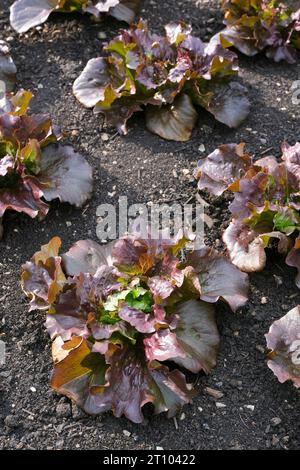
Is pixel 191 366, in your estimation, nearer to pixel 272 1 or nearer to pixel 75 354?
pixel 75 354

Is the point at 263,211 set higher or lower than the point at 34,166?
higher

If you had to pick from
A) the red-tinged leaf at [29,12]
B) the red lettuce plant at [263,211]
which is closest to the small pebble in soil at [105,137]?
the red lettuce plant at [263,211]

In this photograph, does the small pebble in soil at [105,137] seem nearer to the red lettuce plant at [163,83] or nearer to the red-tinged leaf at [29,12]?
the red lettuce plant at [163,83]

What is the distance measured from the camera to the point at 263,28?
4730 mm

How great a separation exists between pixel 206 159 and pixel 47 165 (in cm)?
93

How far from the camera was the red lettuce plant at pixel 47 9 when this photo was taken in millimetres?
4730

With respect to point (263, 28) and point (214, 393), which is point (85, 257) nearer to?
point (214, 393)

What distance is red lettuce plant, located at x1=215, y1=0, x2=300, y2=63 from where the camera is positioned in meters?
4.71

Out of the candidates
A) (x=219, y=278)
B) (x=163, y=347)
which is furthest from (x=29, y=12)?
(x=163, y=347)

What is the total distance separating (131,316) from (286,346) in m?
0.77

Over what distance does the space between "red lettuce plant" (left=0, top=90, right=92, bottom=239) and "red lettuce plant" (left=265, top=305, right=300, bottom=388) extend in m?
1.35

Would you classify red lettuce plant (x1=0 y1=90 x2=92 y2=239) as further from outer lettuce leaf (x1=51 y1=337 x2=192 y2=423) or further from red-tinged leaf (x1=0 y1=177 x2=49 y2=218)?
outer lettuce leaf (x1=51 y1=337 x2=192 y2=423)
